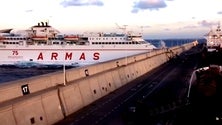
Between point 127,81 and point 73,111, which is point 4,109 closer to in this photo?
point 73,111

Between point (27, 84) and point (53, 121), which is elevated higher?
point (27, 84)

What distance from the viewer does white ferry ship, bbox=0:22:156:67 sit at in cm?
15225

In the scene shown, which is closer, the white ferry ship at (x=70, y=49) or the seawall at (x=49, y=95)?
the seawall at (x=49, y=95)

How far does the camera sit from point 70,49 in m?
153

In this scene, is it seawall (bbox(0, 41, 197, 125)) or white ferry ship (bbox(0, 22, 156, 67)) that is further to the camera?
white ferry ship (bbox(0, 22, 156, 67))

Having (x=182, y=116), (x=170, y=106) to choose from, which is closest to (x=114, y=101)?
(x=170, y=106)

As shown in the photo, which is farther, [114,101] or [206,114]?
[114,101]

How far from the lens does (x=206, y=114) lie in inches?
822

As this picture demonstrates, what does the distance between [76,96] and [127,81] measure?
18.7 meters

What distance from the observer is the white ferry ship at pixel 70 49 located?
15225cm

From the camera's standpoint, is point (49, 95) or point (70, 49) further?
point (70, 49)

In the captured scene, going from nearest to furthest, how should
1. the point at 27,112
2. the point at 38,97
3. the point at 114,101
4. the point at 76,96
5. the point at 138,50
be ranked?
the point at 27,112, the point at 38,97, the point at 76,96, the point at 114,101, the point at 138,50

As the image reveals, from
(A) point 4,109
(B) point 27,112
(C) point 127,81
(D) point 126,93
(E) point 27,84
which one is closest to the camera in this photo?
(A) point 4,109

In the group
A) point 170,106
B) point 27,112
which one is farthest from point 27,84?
point 170,106
